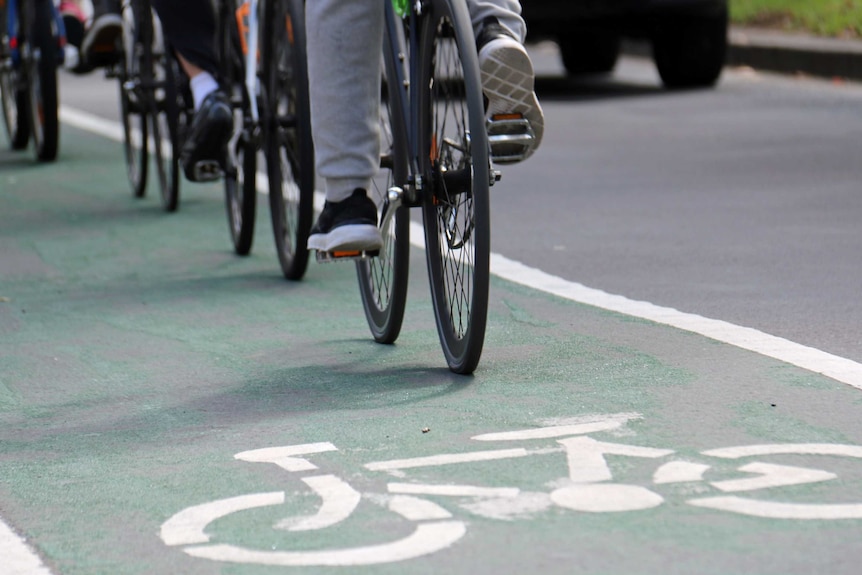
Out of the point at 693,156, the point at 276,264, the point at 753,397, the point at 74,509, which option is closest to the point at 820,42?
the point at 693,156

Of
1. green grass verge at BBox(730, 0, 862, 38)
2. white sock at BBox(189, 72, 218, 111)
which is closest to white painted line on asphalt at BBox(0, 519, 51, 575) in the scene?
white sock at BBox(189, 72, 218, 111)

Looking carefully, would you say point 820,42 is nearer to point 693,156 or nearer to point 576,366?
point 693,156

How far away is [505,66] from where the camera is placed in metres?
4.10

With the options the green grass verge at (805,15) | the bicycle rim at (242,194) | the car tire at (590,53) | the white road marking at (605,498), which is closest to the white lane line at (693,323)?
the bicycle rim at (242,194)

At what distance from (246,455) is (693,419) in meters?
0.92

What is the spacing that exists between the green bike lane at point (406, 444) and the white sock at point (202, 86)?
93cm

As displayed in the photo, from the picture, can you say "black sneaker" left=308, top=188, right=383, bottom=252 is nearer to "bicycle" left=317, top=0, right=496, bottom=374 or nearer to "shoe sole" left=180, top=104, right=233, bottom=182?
"bicycle" left=317, top=0, right=496, bottom=374

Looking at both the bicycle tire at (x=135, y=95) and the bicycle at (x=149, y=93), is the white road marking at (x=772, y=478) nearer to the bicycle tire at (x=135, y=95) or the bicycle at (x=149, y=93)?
the bicycle at (x=149, y=93)

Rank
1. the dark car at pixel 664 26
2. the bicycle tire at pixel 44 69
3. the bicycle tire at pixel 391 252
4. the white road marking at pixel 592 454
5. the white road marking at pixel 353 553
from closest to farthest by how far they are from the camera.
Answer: the white road marking at pixel 353 553, the white road marking at pixel 592 454, the bicycle tire at pixel 391 252, the bicycle tire at pixel 44 69, the dark car at pixel 664 26

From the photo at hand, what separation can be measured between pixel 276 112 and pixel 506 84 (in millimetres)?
1986

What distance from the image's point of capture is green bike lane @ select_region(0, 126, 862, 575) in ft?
9.57

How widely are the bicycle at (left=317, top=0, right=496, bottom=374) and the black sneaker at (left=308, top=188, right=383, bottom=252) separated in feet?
0.10

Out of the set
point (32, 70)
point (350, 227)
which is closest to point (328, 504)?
point (350, 227)

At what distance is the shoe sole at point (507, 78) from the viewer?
4.09m
